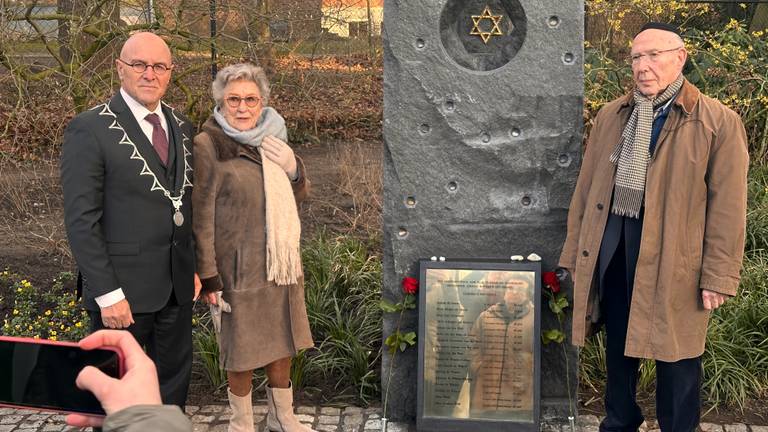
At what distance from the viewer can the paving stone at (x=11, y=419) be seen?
15.0ft

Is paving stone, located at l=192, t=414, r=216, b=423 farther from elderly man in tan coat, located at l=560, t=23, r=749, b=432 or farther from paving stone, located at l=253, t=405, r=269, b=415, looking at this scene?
elderly man in tan coat, located at l=560, t=23, r=749, b=432

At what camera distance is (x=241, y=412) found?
164 inches

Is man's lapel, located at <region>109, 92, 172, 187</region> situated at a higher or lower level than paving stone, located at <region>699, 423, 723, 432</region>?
higher

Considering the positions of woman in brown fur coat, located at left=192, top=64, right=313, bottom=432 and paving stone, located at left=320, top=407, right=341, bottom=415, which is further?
paving stone, located at left=320, top=407, right=341, bottom=415

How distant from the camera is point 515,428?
14.1 ft

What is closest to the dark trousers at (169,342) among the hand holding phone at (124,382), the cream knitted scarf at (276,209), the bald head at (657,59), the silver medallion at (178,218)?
the silver medallion at (178,218)

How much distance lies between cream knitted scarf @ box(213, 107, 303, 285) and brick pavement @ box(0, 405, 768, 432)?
3.00ft

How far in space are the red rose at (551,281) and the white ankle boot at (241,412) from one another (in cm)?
148

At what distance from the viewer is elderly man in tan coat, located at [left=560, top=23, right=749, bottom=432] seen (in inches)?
141

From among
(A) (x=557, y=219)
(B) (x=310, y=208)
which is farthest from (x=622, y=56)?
(A) (x=557, y=219)

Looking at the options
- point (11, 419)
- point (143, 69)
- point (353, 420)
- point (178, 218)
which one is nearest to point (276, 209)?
point (178, 218)

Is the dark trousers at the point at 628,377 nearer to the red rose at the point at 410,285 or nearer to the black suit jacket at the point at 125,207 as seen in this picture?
the red rose at the point at 410,285

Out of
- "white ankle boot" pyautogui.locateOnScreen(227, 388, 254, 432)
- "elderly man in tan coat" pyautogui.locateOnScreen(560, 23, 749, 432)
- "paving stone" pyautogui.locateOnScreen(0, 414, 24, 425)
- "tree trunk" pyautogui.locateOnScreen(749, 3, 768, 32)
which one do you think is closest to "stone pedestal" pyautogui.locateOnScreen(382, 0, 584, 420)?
"elderly man in tan coat" pyautogui.locateOnScreen(560, 23, 749, 432)

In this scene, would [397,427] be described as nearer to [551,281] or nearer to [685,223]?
[551,281]
